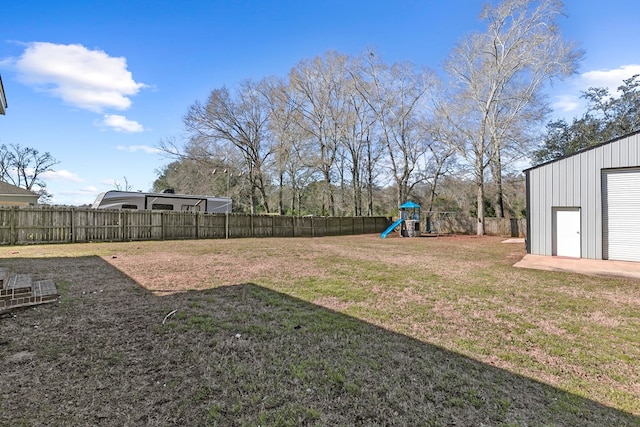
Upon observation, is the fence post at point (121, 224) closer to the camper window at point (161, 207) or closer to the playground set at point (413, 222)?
the camper window at point (161, 207)

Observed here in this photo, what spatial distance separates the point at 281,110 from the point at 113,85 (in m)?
14.2

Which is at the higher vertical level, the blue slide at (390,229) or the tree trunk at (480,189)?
the tree trunk at (480,189)

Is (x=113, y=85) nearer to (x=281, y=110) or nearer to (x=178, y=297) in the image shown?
(x=178, y=297)

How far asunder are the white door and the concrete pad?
613 mm

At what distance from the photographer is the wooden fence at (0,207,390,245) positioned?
11391 mm

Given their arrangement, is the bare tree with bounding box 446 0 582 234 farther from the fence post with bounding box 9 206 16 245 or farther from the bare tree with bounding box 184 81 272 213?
the fence post with bounding box 9 206 16 245

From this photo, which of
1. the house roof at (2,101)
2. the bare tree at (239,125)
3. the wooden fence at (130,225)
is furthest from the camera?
the bare tree at (239,125)

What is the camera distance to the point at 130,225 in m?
13.7

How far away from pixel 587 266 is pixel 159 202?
Result: 17.6 meters

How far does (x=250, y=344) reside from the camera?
119 inches

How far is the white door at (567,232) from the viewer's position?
10.0m

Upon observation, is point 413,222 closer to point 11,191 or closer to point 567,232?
point 567,232

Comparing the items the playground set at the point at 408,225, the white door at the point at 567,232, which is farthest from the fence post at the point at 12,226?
the white door at the point at 567,232

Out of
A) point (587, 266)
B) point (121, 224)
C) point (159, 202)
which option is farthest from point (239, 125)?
point (587, 266)
